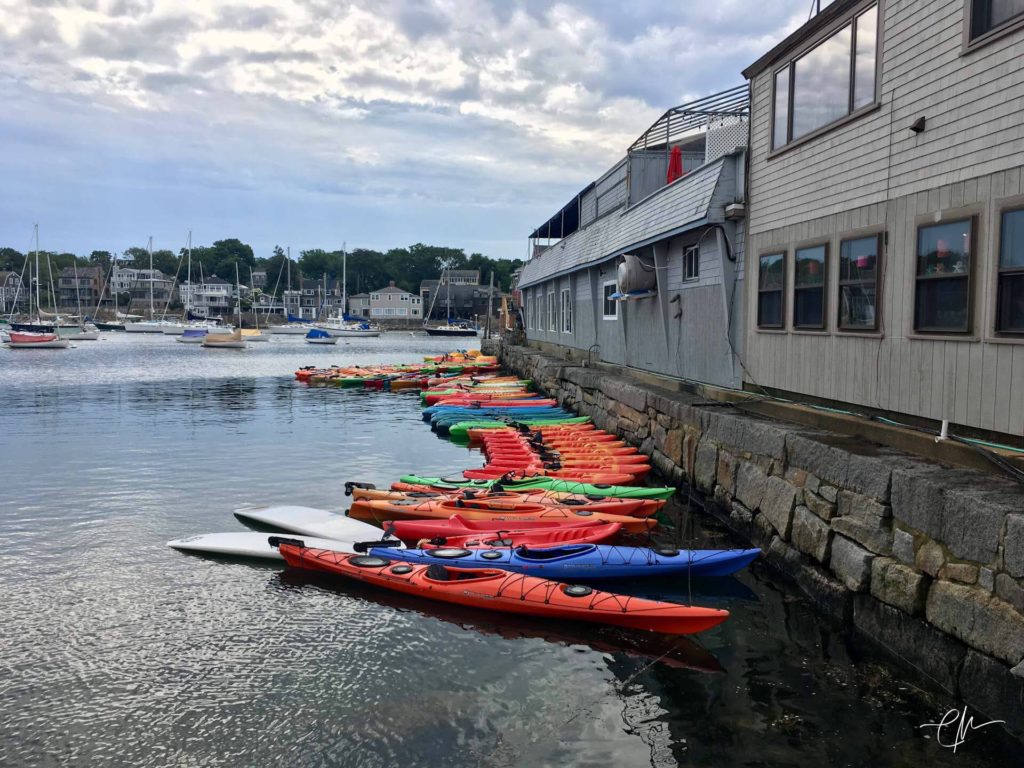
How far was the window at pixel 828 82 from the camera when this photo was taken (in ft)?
27.6

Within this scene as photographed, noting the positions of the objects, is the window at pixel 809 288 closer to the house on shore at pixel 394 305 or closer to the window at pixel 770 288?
the window at pixel 770 288

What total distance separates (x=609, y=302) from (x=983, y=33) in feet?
41.1

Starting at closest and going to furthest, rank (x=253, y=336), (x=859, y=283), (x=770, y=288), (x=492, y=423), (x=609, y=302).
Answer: (x=859, y=283) → (x=770, y=288) → (x=609, y=302) → (x=492, y=423) → (x=253, y=336)

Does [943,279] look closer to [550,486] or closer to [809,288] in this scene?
[809,288]

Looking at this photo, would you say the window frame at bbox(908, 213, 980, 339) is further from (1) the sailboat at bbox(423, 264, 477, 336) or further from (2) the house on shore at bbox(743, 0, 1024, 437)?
(1) the sailboat at bbox(423, 264, 477, 336)

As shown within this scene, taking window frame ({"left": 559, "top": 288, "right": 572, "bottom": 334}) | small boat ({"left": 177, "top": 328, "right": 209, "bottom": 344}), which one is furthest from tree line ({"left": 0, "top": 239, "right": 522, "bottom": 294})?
window frame ({"left": 559, "top": 288, "right": 572, "bottom": 334})

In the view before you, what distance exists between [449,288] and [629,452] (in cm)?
10499

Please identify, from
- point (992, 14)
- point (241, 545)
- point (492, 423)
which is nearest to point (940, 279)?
point (992, 14)

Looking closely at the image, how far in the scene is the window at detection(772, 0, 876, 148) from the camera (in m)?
8.40

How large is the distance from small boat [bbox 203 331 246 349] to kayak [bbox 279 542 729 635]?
2370 inches

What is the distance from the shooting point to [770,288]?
1057cm

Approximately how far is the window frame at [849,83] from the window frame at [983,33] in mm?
1281

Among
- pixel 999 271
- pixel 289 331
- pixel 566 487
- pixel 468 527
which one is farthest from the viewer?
pixel 289 331

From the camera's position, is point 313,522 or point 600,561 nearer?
point 600,561
